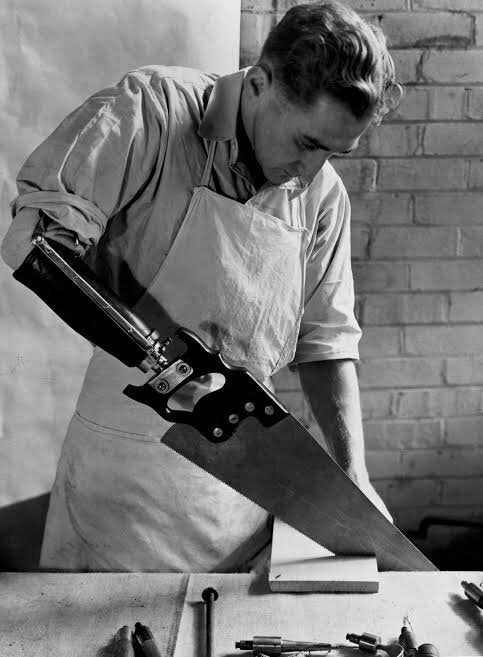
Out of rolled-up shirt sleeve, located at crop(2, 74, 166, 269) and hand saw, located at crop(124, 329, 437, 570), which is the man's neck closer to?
rolled-up shirt sleeve, located at crop(2, 74, 166, 269)

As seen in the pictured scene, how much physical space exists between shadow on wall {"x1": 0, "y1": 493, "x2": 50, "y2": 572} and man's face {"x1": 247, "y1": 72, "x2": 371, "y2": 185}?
128cm

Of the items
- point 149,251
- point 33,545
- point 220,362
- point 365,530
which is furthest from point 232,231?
point 33,545

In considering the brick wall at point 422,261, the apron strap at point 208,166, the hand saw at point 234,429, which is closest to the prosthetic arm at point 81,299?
the hand saw at point 234,429

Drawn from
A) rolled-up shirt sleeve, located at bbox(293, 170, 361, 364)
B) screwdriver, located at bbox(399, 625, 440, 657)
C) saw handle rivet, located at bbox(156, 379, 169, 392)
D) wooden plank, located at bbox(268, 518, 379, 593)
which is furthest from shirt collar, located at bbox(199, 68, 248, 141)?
screwdriver, located at bbox(399, 625, 440, 657)

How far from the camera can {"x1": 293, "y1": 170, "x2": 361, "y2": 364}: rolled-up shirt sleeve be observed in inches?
61.6

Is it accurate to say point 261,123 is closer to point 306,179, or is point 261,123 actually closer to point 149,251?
point 306,179

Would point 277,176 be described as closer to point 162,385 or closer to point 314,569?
point 162,385

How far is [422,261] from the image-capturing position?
217 cm

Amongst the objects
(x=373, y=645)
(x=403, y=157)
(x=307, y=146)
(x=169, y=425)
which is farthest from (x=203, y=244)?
(x=403, y=157)

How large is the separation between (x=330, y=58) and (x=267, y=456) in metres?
0.63

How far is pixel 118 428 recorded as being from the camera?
1.51 meters

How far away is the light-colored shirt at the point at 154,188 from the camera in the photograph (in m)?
1.16

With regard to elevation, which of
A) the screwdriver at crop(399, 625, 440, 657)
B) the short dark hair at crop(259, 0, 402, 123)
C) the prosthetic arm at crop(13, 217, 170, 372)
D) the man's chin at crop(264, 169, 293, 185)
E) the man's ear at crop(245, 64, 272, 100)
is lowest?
the screwdriver at crop(399, 625, 440, 657)

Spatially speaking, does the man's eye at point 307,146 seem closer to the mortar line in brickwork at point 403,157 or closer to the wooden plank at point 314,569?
the wooden plank at point 314,569
